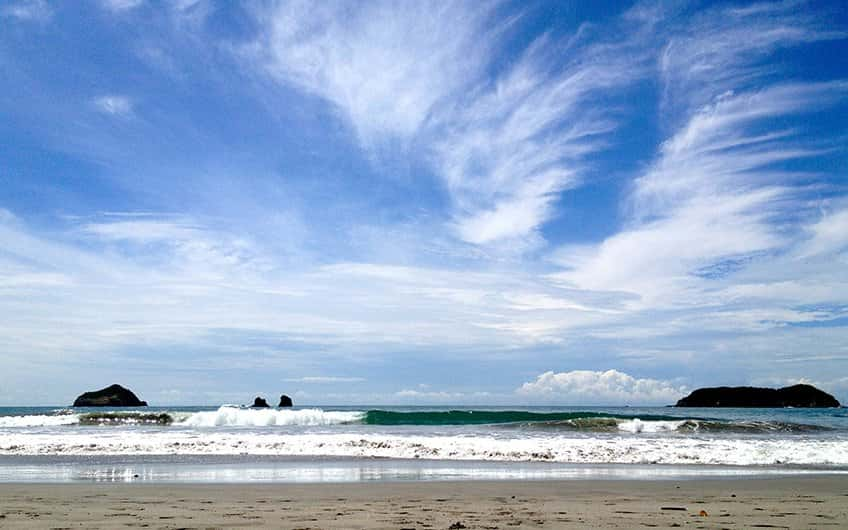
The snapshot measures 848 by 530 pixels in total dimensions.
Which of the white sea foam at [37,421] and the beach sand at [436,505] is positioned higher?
the beach sand at [436,505]

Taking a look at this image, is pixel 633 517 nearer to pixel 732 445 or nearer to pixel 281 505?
pixel 281 505

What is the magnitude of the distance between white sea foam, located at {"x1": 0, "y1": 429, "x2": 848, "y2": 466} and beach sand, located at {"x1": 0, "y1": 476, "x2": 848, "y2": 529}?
4.43 metres

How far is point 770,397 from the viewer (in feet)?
260

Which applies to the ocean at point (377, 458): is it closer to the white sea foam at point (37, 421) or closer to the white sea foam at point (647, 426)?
the white sea foam at point (647, 426)

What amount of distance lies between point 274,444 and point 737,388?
77.6 metres

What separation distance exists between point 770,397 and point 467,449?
76.9 metres

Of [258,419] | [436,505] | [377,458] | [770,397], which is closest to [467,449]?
[377,458]

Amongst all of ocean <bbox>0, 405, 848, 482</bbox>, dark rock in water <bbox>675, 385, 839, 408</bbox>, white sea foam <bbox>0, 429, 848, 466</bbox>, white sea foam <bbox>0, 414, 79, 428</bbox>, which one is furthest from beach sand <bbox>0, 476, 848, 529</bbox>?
dark rock in water <bbox>675, 385, 839, 408</bbox>

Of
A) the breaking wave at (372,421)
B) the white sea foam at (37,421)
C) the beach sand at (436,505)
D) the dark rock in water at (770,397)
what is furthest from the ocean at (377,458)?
the dark rock in water at (770,397)

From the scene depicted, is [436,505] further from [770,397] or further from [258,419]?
[770,397]

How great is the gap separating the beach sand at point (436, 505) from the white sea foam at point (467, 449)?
174 inches

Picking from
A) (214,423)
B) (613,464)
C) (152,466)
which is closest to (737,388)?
(214,423)

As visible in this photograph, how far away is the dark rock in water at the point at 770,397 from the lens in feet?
256

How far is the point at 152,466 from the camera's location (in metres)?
13.0
